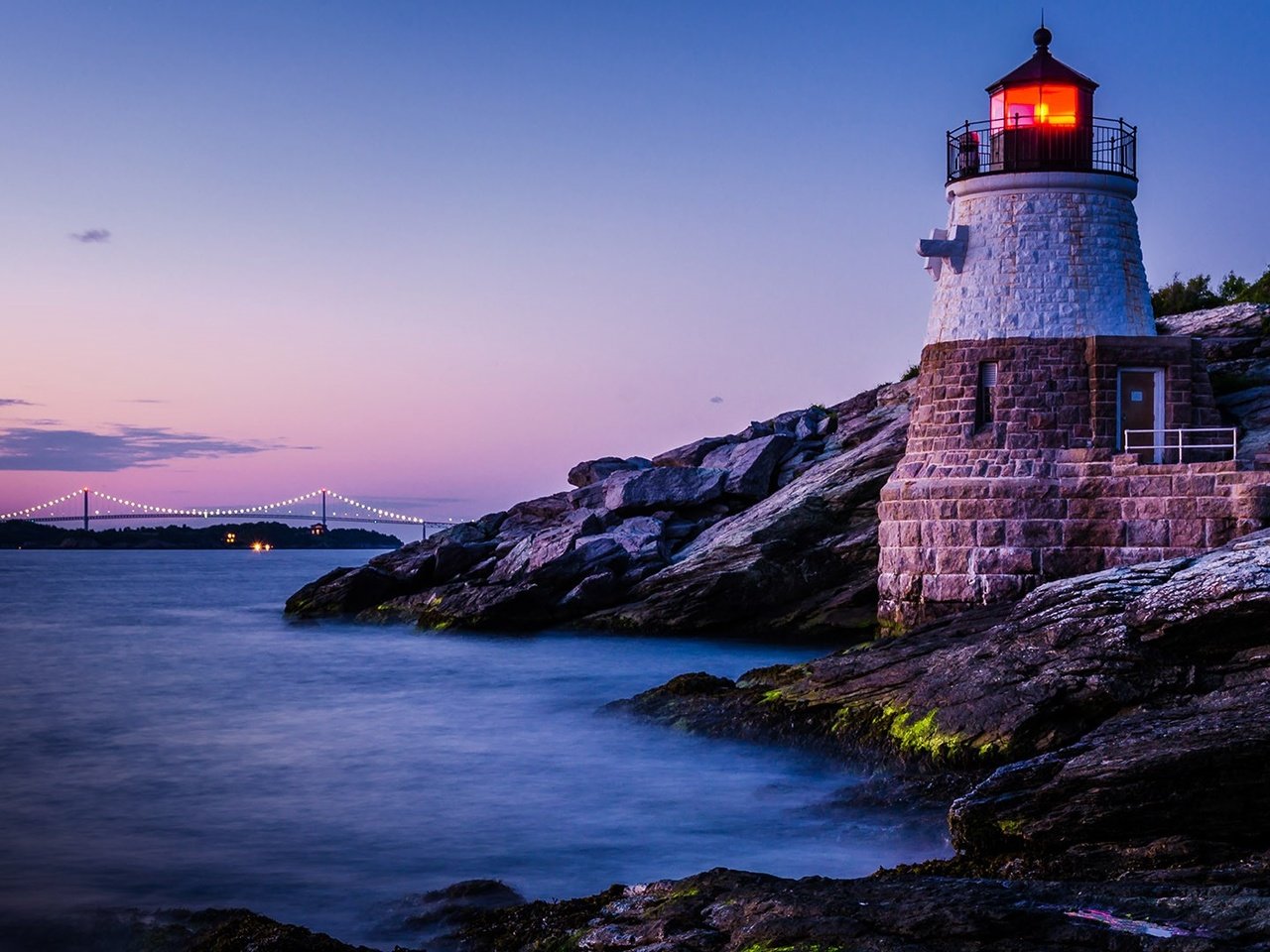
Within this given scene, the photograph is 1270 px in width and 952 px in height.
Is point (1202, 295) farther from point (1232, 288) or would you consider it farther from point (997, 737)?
point (997, 737)

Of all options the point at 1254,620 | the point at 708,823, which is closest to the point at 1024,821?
the point at 708,823

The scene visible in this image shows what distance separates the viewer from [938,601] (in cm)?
1616

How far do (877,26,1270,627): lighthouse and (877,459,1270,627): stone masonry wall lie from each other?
2 centimetres

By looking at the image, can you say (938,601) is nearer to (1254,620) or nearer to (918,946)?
(1254,620)

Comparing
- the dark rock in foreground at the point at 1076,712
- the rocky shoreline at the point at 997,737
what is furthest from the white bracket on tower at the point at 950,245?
the dark rock in foreground at the point at 1076,712

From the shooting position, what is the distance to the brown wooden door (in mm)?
15922

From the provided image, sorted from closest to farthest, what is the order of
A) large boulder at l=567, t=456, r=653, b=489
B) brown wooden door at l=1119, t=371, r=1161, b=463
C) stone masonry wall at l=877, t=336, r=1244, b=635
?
1. stone masonry wall at l=877, t=336, r=1244, b=635
2. brown wooden door at l=1119, t=371, r=1161, b=463
3. large boulder at l=567, t=456, r=653, b=489

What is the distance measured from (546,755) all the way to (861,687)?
3.00 m

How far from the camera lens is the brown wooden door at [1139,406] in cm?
1592

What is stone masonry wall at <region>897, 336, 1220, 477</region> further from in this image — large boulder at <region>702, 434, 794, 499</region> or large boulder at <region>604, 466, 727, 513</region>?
large boulder at <region>604, 466, 727, 513</region>

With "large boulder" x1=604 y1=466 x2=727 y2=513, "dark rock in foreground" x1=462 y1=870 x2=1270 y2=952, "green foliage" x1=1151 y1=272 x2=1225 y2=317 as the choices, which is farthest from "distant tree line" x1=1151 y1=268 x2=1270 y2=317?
"dark rock in foreground" x1=462 y1=870 x2=1270 y2=952

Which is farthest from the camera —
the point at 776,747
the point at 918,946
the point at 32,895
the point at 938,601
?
the point at 938,601

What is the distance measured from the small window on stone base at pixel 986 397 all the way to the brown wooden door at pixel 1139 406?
1514 millimetres

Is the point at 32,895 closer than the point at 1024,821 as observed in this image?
No
